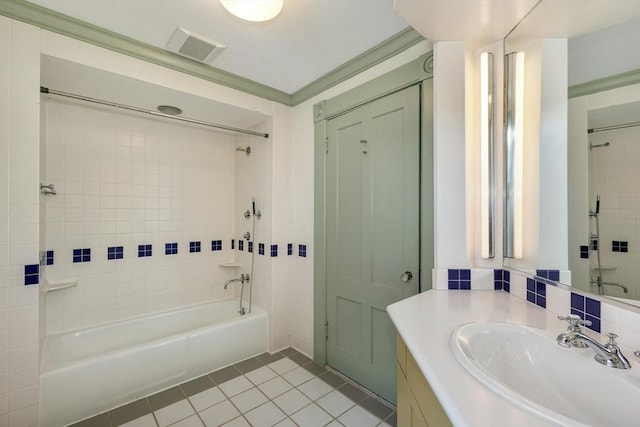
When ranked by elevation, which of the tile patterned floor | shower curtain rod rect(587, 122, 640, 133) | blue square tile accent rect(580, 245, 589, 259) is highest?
shower curtain rod rect(587, 122, 640, 133)

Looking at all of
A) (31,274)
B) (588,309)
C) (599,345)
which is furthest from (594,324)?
(31,274)

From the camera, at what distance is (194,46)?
1877mm

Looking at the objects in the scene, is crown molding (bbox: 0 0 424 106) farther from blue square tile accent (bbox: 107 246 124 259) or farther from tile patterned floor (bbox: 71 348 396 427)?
tile patterned floor (bbox: 71 348 396 427)

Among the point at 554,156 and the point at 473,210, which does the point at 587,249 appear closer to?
the point at 554,156

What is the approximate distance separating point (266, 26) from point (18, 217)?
5.99 feet

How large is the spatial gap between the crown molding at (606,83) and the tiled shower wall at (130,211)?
9.75 feet

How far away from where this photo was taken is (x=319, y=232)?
2.39m

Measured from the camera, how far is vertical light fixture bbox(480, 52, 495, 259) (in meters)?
1.47

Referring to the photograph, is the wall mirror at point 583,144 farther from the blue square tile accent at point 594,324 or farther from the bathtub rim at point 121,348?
the bathtub rim at point 121,348

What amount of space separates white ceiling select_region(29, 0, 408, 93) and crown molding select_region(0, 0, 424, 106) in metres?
0.05

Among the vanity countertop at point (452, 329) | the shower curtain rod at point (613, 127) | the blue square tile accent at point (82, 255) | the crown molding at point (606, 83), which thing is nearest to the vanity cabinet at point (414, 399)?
the vanity countertop at point (452, 329)

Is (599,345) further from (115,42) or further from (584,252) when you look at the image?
(115,42)

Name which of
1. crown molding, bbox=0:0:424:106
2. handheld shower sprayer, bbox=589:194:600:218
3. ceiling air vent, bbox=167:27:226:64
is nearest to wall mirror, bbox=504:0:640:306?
handheld shower sprayer, bbox=589:194:600:218

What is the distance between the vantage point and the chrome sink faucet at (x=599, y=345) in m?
0.70
